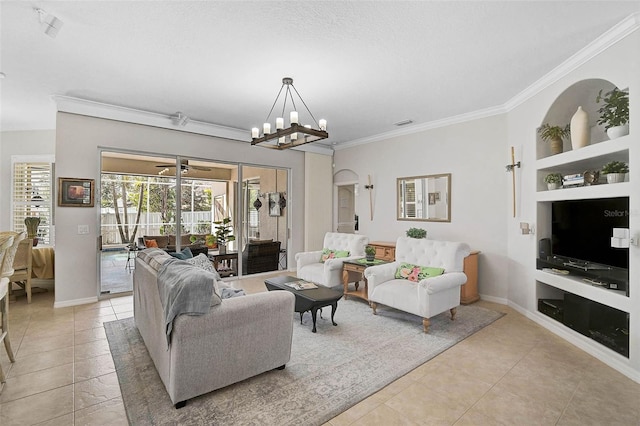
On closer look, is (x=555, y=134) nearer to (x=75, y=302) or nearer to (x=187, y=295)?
(x=187, y=295)

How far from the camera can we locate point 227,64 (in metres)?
3.29

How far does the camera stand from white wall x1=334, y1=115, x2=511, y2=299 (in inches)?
179

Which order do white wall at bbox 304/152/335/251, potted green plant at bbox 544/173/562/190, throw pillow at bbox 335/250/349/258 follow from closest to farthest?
potted green plant at bbox 544/173/562/190 → throw pillow at bbox 335/250/349/258 → white wall at bbox 304/152/335/251

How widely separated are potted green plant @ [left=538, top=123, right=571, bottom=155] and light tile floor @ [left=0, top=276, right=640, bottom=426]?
2.11m

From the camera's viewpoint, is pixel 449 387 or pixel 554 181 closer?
pixel 449 387

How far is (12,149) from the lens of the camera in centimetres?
585

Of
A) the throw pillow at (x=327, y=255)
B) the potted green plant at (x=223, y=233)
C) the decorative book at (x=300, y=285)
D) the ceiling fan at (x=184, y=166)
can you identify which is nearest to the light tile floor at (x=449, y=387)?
the decorative book at (x=300, y=285)

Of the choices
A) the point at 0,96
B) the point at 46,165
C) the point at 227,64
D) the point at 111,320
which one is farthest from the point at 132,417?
the point at 46,165

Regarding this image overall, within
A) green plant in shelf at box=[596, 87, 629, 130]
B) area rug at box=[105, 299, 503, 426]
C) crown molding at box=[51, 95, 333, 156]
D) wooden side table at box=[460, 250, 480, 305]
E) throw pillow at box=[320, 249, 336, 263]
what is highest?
crown molding at box=[51, 95, 333, 156]

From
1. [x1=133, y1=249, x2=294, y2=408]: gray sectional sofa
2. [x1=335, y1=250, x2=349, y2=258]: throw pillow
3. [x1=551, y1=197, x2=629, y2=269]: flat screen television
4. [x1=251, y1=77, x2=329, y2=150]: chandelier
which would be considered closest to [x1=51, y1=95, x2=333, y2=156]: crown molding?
[x1=251, y1=77, x2=329, y2=150]: chandelier

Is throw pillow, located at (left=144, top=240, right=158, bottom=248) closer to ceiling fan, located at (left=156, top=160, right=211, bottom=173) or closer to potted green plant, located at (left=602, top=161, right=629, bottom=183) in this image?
ceiling fan, located at (left=156, top=160, right=211, bottom=173)

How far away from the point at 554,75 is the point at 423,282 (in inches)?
107

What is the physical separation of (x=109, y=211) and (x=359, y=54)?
14.1 feet

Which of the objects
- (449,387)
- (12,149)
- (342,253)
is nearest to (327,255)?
(342,253)
